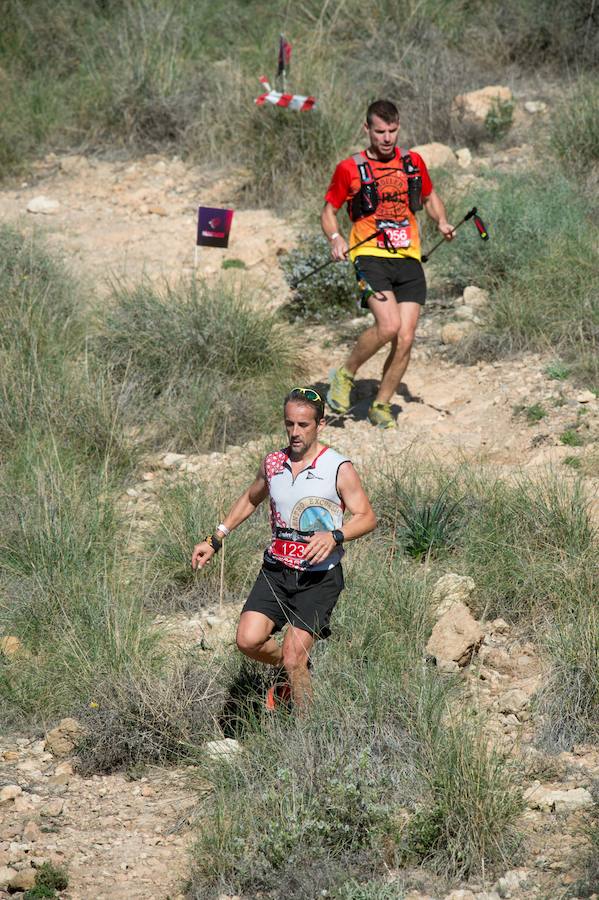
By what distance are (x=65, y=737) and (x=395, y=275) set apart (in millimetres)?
3575

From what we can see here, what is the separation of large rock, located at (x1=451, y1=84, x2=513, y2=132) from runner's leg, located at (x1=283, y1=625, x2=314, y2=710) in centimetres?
772

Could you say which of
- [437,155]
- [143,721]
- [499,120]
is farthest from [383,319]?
[499,120]

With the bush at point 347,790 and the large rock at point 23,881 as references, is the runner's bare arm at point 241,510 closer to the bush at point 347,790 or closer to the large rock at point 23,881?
the bush at point 347,790

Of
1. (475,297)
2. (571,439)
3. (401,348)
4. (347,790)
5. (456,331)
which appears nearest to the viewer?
(347,790)

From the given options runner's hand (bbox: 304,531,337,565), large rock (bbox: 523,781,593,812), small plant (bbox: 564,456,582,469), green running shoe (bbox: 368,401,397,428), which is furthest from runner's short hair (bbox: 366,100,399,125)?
large rock (bbox: 523,781,593,812)

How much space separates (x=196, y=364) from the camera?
26.8 ft

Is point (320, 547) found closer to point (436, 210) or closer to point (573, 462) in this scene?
point (573, 462)

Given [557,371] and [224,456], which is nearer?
[224,456]

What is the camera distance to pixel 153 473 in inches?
294

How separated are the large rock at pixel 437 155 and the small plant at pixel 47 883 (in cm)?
772

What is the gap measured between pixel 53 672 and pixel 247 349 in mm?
3525

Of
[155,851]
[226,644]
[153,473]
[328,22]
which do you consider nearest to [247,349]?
[153,473]

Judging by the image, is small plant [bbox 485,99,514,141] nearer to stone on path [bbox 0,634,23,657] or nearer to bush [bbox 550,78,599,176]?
bush [bbox 550,78,599,176]

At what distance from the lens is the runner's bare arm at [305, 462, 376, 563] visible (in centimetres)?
437
